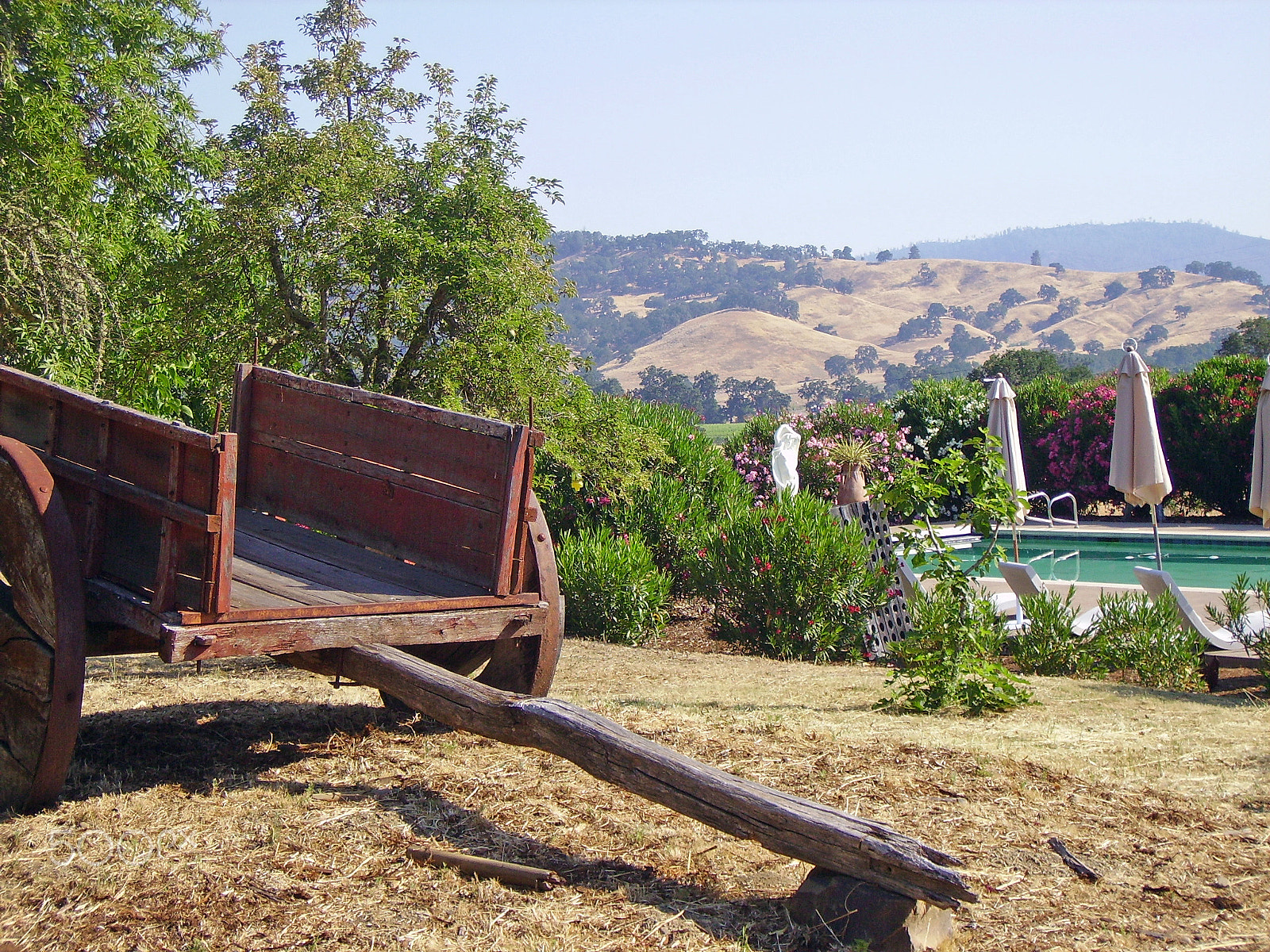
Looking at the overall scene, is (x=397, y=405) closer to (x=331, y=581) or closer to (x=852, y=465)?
(x=331, y=581)

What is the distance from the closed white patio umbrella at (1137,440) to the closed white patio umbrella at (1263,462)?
122 centimetres

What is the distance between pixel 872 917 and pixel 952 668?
10.0ft

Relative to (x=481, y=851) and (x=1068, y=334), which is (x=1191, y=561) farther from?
(x=1068, y=334)

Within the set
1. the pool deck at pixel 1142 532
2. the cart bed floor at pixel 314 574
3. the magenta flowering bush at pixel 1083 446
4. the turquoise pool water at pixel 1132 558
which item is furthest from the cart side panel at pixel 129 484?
the magenta flowering bush at pixel 1083 446

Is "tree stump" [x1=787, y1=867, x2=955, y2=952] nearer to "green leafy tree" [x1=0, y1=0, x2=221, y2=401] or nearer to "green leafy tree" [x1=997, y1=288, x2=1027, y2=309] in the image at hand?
"green leafy tree" [x1=0, y1=0, x2=221, y2=401]

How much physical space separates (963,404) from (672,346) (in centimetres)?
10751

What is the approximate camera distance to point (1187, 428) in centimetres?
1864

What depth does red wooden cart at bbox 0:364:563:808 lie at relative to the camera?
123 inches

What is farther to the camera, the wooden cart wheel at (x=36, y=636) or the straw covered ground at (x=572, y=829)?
the wooden cart wheel at (x=36, y=636)

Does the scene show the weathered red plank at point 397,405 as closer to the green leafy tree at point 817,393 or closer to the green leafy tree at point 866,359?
the green leafy tree at point 817,393

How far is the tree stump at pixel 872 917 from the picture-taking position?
8.41ft

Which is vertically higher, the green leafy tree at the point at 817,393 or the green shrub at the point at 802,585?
the green leafy tree at the point at 817,393

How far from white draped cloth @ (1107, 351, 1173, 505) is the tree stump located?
30.2ft

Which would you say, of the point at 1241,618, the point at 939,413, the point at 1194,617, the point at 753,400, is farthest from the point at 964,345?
the point at 1194,617
